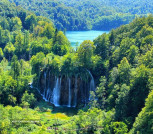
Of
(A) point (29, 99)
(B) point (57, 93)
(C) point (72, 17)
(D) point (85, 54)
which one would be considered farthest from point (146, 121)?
(C) point (72, 17)

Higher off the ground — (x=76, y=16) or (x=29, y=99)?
(x=76, y=16)

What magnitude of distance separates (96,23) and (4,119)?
125m

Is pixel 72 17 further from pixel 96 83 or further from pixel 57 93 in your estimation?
pixel 57 93

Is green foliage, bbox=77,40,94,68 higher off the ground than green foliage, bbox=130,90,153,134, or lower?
higher

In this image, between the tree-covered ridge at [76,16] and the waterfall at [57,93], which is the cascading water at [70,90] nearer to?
the waterfall at [57,93]

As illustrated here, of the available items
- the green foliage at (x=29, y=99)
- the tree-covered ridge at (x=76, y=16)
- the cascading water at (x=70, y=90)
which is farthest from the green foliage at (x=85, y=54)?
the tree-covered ridge at (x=76, y=16)

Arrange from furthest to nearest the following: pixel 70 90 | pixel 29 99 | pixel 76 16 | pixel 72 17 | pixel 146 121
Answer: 1. pixel 76 16
2. pixel 72 17
3. pixel 70 90
4. pixel 29 99
5. pixel 146 121

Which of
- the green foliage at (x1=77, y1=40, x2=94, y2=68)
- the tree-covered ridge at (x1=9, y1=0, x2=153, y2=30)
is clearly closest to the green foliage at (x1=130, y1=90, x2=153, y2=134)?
the green foliage at (x1=77, y1=40, x2=94, y2=68)

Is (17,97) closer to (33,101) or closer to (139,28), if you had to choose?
(33,101)

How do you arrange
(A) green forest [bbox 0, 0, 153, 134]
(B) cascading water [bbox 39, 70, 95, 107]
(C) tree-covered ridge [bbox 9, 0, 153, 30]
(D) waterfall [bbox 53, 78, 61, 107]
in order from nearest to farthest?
(A) green forest [bbox 0, 0, 153, 134] → (B) cascading water [bbox 39, 70, 95, 107] → (D) waterfall [bbox 53, 78, 61, 107] → (C) tree-covered ridge [bbox 9, 0, 153, 30]

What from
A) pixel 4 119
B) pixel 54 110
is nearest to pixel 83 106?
pixel 54 110

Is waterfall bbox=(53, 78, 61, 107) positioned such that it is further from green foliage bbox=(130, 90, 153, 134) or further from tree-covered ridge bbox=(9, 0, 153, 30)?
tree-covered ridge bbox=(9, 0, 153, 30)

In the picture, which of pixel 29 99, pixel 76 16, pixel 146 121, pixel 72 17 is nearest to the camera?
pixel 146 121

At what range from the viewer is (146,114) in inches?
951
